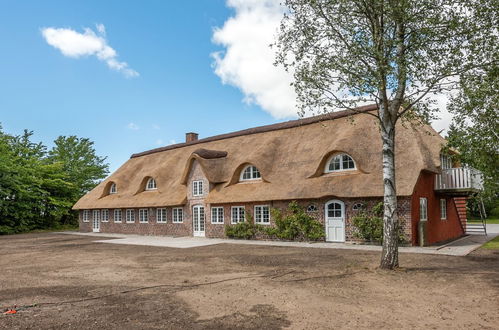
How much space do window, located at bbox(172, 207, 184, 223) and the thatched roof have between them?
109 cm

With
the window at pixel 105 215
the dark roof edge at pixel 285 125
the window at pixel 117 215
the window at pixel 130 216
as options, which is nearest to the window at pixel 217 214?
the dark roof edge at pixel 285 125

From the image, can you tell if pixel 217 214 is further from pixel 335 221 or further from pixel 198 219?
pixel 335 221

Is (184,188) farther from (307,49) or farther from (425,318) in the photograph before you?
(425,318)

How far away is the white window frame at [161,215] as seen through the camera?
93.7 ft

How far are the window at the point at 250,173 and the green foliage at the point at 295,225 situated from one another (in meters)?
3.14

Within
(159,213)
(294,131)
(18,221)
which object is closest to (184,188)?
(159,213)

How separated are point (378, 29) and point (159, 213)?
2175cm

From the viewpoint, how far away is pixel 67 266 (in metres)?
13.5

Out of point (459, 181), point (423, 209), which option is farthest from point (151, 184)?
point (459, 181)

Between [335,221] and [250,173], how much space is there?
6814 millimetres

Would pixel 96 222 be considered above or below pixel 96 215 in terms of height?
below

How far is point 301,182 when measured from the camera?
21062 mm

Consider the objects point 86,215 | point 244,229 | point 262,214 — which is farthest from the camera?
point 86,215

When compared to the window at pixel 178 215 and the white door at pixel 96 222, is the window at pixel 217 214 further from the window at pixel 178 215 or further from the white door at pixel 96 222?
the white door at pixel 96 222
